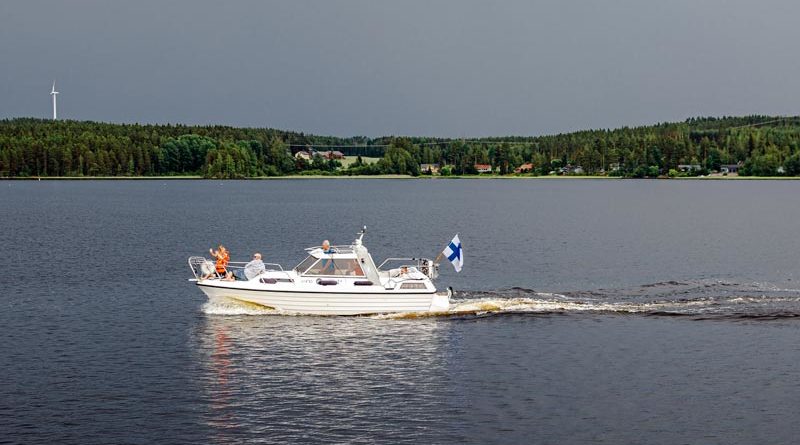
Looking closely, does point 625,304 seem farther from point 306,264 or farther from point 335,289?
point 306,264

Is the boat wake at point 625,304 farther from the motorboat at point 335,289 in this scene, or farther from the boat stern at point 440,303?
the motorboat at point 335,289

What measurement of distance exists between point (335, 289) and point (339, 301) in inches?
23.9

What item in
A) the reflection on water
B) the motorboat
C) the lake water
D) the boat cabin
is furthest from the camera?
the boat cabin

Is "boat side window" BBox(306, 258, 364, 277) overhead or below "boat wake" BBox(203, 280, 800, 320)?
overhead

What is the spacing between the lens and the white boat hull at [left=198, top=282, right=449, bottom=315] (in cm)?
4366

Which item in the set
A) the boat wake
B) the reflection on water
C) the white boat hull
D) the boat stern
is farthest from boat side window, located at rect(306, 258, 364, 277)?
the boat stern

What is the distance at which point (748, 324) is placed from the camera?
143 feet

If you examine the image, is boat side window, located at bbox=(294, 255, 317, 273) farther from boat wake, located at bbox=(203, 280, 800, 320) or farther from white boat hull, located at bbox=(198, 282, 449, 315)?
boat wake, located at bbox=(203, 280, 800, 320)

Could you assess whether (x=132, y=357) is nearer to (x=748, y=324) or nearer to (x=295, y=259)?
(x=748, y=324)

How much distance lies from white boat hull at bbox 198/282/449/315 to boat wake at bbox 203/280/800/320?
367mm

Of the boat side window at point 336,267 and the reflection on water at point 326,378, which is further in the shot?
the boat side window at point 336,267

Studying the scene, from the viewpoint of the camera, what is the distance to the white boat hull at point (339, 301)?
43656mm

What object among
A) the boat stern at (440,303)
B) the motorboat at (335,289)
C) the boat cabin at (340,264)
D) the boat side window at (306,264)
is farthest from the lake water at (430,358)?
the boat side window at (306,264)

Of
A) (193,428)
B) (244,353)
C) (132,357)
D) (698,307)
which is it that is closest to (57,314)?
(132,357)
